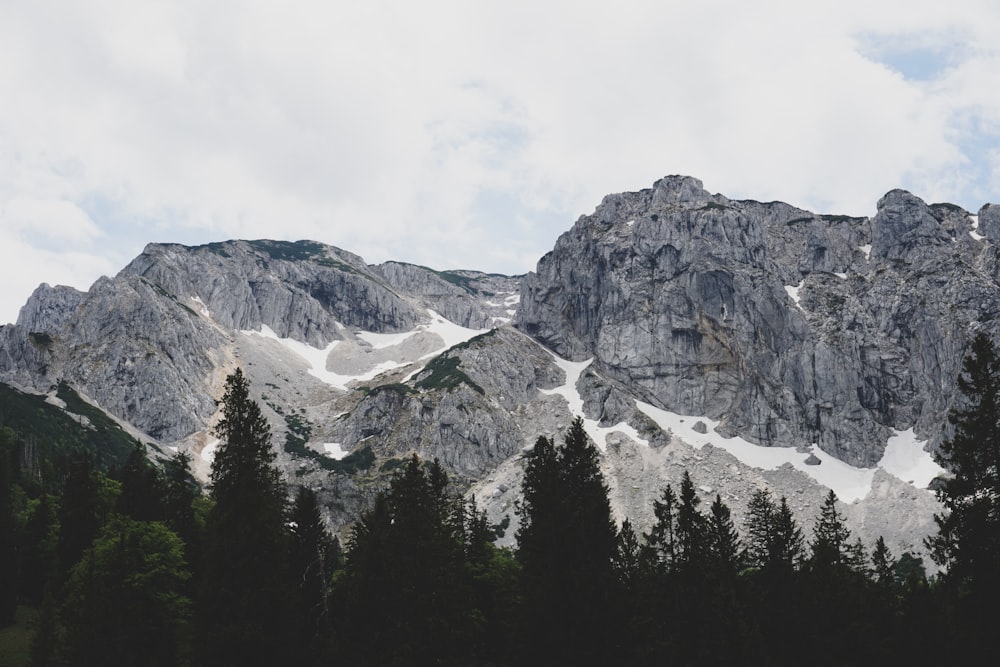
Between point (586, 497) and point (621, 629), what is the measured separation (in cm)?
741

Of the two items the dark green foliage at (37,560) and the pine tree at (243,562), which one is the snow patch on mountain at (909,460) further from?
the dark green foliage at (37,560)

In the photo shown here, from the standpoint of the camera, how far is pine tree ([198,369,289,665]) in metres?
29.3

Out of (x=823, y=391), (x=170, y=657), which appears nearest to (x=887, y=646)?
(x=170, y=657)

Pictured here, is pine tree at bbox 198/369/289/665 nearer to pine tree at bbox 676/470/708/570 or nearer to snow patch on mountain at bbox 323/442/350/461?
pine tree at bbox 676/470/708/570

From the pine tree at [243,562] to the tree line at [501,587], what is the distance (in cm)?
8

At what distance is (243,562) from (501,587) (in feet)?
78.6

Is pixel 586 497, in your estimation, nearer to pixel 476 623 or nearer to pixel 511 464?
pixel 476 623

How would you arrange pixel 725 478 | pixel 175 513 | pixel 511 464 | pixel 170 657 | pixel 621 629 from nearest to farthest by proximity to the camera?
pixel 621 629 < pixel 170 657 < pixel 175 513 < pixel 725 478 < pixel 511 464

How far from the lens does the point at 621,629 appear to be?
32.4m

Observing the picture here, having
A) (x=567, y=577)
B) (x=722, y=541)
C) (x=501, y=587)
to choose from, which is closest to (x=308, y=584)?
(x=501, y=587)

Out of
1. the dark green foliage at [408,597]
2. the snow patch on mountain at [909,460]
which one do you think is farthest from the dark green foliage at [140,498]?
the snow patch on mountain at [909,460]

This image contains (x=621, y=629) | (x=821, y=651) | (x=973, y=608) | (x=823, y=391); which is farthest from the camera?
(x=823, y=391)

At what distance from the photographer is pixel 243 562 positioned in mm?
30375

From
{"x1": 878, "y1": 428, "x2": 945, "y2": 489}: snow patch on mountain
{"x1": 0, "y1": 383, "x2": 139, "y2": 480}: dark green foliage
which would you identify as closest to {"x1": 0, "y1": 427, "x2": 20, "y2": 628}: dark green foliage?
{"x1": 0, "y1": 383, "x2": 139, "y2": 480}: dark green foliage
